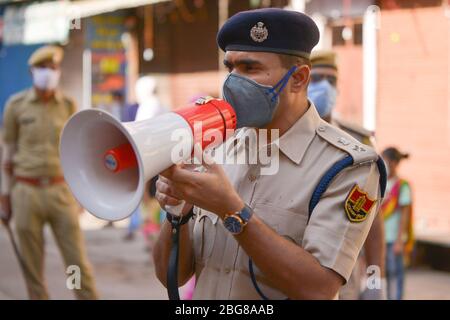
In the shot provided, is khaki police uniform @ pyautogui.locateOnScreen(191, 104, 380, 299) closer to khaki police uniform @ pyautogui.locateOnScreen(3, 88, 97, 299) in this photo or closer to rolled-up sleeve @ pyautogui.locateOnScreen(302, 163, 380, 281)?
rolled-up sleeve @ pyautogui.locateOnScreen(302, 163, 380, 281)

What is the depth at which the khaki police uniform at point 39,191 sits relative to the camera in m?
5.83

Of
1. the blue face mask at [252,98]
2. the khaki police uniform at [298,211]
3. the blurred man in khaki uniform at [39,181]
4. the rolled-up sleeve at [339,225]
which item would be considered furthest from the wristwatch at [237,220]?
the blurred man in khaki uniform at [39,181]

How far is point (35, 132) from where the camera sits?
19.7ft

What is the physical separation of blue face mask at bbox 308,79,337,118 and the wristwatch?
6.89 feet

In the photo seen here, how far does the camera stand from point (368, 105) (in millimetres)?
9805

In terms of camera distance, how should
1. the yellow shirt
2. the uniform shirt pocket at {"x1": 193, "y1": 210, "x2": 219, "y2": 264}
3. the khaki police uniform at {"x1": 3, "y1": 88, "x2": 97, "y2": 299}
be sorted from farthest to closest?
1. the yellow shirt
2. the khaki police uniform at {"x1": 3, "y1": 88, "x2": 97, "y2": 299}
3. the uniform shirt pocket at {"x1": 193, "y1": 210, "x2": 219, "y2": 264}

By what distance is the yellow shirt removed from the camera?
5949 millimetres

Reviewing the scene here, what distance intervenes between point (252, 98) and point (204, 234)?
437mm

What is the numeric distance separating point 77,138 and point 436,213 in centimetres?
752

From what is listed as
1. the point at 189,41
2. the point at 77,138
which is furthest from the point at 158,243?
the point at 189,41

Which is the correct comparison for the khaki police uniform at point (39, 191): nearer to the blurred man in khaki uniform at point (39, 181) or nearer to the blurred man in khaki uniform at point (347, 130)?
the blurred man in khaki uniform at point (39, 181)

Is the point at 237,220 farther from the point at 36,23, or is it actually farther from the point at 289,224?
the point at 36,23

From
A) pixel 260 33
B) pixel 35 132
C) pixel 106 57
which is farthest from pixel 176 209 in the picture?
pixel 106 57

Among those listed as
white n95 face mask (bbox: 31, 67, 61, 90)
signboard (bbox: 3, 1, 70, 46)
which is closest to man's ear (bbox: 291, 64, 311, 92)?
white n95 face mask (bbox: 31, 67, 61, 90)
